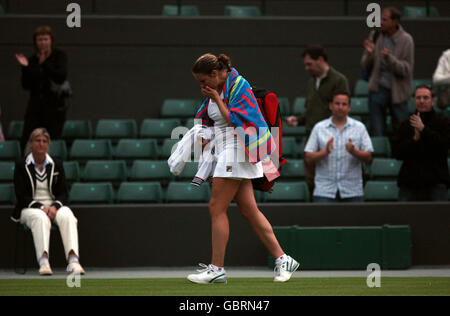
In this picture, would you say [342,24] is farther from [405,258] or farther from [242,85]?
[242,85]

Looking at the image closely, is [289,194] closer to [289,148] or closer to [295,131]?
Answer: [289,148]

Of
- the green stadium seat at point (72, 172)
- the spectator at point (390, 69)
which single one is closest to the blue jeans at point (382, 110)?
the spectator at point (390, 69)

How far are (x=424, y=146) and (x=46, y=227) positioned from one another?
400cm

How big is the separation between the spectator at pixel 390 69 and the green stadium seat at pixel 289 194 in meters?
1.58

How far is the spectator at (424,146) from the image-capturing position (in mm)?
8320

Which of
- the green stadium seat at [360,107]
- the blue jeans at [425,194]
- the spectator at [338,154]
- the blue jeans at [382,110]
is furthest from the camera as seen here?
the green stadium seat at [360,107]

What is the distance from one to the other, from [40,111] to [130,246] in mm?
2439

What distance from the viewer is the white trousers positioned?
26.4 feet

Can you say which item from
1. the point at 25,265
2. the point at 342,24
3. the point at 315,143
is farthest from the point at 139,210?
the point at 342,24

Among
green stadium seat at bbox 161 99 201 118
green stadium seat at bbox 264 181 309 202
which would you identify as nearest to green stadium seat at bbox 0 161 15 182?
green stadium seat at bbox 161 99 201 118

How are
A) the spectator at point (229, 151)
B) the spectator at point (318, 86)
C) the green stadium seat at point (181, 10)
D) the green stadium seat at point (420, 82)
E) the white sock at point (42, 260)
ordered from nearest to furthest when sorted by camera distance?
the spectator at point (229, 151) < the white sock at point (42, 260) < the spectator at point (318, 86) < the green stadium seat at point (420, 82) < the green stadium seat at point (181, 10)

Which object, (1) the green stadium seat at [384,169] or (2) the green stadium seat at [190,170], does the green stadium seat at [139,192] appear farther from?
(1) the green stadium seat at [384,169]

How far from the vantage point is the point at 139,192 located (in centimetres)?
911

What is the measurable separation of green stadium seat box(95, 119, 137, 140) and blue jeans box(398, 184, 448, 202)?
153 inches
